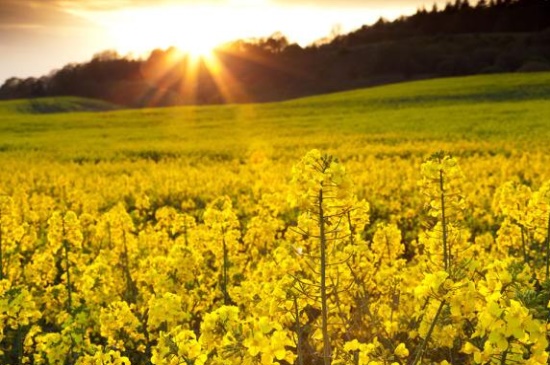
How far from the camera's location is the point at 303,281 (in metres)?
3.63

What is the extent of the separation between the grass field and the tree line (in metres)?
65.0

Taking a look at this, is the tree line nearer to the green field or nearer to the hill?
the hill

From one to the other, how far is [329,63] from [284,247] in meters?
115

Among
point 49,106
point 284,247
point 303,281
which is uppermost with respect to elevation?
point 303,281

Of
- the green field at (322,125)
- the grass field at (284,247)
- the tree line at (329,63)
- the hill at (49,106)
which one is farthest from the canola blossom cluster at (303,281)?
the tree line at (329,63)

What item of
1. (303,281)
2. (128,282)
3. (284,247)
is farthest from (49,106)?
(303,281)

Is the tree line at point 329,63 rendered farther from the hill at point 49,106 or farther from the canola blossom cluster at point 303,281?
the canola blossom cluster at point 303,281

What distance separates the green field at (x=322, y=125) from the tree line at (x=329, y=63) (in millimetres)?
36247

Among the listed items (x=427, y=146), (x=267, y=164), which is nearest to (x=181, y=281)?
(x=267, y=164)

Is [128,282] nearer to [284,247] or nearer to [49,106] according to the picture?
[284,247]

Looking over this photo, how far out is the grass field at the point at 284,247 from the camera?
3.20m

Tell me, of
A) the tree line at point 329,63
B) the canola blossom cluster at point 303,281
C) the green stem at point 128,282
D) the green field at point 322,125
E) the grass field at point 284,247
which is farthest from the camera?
the tree line at point 329,63

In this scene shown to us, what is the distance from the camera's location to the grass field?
3.20 m

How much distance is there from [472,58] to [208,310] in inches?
3932
